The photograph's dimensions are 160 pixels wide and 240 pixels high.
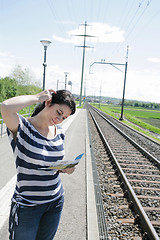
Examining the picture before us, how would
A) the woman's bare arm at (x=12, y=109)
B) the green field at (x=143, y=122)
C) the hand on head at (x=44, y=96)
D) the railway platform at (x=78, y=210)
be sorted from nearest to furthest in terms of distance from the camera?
1. the woman's bare arm at (x=12, y=109)
2. the hand on head at (x=44, y=96)
3. the railway platform at (x=78, y=210)
4. the green field at (x=143, y=122)

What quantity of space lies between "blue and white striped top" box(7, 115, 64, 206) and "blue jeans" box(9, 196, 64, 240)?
0.06 m

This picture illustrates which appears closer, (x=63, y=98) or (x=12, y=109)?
(x=12, y=109)

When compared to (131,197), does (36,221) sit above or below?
above

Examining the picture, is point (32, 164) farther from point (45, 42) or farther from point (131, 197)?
point (45, 42)

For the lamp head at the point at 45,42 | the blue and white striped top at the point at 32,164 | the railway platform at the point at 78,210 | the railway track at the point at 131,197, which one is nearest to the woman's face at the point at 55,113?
the blue and white striped top at the point at 32,164

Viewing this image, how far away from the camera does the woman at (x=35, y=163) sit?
1808mm

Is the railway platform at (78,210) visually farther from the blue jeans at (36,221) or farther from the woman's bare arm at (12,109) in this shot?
the woman's bare arm at (12,109)

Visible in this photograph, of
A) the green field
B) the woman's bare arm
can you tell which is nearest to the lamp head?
the green field

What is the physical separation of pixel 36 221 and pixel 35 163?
0.45 meters

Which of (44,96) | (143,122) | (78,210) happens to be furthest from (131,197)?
(143,122)

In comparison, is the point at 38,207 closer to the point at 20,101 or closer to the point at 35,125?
the point at 35,125

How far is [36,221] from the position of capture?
1878 mm

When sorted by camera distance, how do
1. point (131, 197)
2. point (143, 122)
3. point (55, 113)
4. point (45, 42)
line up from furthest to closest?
point (143, 122) → point (45, 42) → point (131, 197) → point (55, 113)

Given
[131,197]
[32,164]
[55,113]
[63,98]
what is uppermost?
[63,98]
